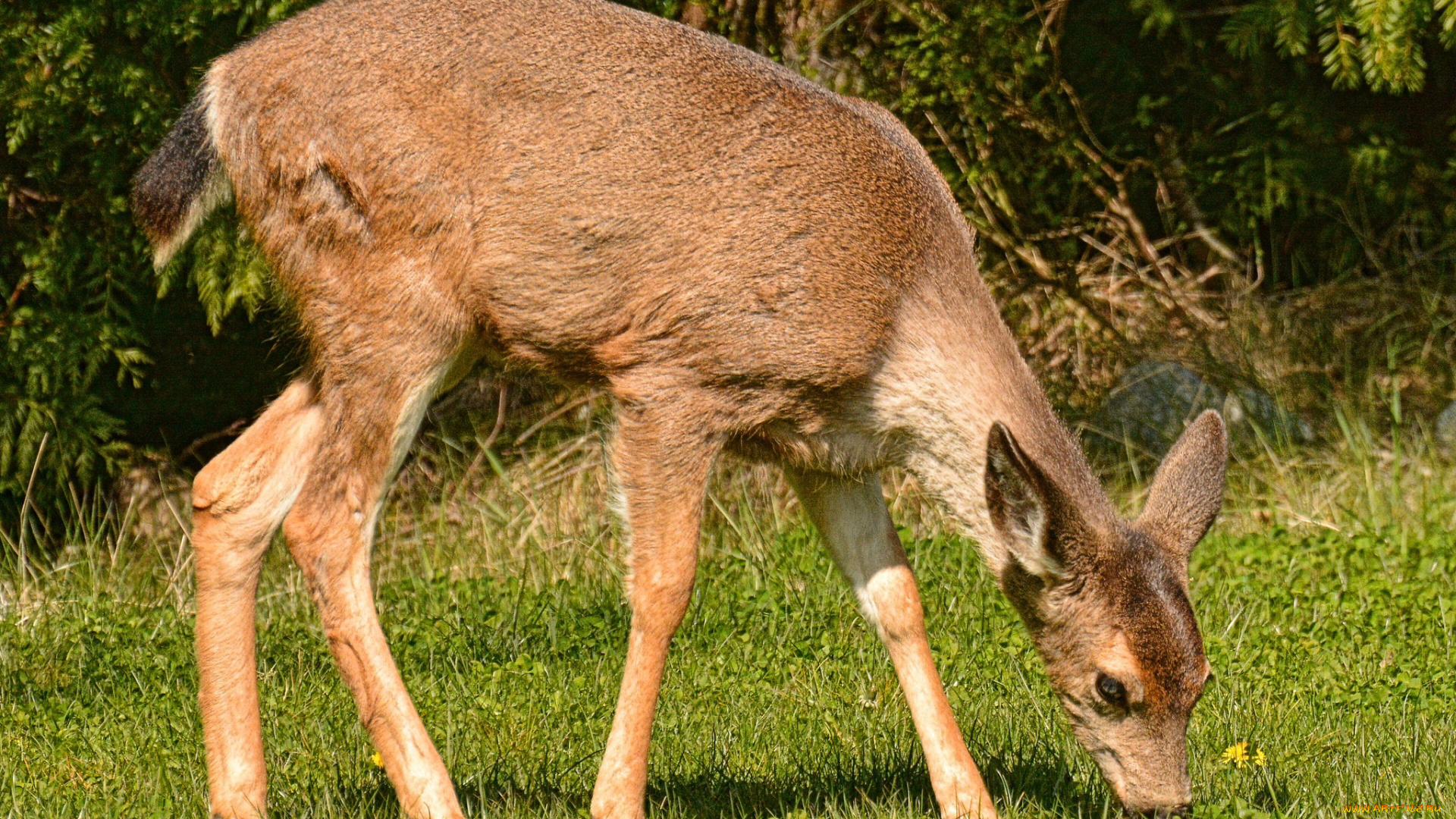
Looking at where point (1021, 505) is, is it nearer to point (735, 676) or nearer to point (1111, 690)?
point (1111, 690)

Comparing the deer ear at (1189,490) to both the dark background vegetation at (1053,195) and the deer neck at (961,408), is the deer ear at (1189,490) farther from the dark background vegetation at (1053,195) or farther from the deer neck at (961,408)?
the dark background vegetation at (1053,195)

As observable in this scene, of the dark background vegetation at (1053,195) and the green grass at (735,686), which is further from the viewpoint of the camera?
the dark background vegetation at (1053,195)

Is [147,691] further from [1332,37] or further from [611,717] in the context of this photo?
[1332,37]

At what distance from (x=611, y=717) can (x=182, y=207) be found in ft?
7.05

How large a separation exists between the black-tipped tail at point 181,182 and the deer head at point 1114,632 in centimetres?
248

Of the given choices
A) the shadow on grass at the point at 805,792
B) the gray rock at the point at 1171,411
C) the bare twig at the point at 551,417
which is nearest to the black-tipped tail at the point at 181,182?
the shadow on grass at the point at 805,792

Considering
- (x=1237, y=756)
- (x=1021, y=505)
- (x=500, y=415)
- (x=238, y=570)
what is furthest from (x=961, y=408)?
(x=500, y=415)

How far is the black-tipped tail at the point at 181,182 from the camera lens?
491cm

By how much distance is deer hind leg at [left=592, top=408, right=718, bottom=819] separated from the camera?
461 centimetres

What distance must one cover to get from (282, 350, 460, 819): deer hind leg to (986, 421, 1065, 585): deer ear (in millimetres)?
1625

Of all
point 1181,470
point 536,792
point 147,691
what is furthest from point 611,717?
point 1181,470

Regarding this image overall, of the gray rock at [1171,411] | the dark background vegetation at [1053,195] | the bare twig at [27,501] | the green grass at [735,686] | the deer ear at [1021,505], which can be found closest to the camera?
the deer ear at [1021,505]

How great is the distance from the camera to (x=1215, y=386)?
9.62 meters

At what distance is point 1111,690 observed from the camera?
4617 millimetres
